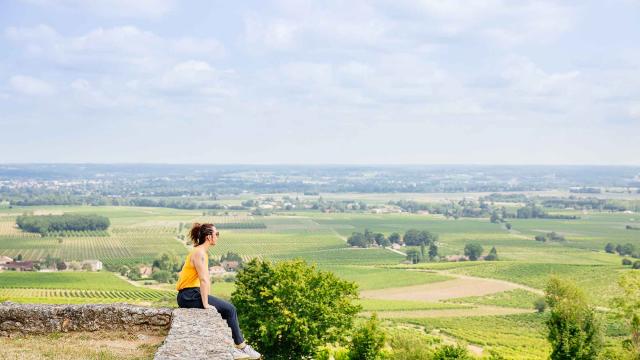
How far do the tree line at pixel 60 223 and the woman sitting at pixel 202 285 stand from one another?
140791mm

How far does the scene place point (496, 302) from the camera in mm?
77938

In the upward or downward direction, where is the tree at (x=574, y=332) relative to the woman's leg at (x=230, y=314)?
downward

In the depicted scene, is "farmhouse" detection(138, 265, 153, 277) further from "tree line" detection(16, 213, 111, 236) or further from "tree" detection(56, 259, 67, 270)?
"tree line" detection(16, 213, 111, 236)

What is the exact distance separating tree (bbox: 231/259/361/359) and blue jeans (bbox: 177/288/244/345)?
53.6ft

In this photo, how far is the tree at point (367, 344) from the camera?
33.2 metres

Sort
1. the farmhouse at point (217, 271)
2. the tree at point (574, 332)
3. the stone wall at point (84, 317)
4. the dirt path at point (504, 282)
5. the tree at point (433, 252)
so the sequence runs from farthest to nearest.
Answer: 1. the tree at point (433, 252)
2. the farmhouse at point (217, 271)
3. the dirt path at point (504, 282)
4. the tree at point (574, 332)
5. the stone wall at point (84, 317)

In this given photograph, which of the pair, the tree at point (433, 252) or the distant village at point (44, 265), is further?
the tree at point (433, 252)

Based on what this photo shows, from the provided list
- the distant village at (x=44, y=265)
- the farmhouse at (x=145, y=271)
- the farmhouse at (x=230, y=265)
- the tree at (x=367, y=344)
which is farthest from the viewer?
the farmhouse at (x=230, y=265)

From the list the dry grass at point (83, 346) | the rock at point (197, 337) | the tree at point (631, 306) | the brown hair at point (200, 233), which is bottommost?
the tree at point (631, 306)

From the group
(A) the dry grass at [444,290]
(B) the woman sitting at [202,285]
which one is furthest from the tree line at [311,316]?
(A) the dry grass at [444,290]

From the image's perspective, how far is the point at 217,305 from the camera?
12883 mm

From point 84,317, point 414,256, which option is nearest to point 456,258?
point 414,256

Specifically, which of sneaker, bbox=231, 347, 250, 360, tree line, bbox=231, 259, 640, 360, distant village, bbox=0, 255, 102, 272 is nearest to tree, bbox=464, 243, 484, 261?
distant village, bbox=0, 255, 102, 272

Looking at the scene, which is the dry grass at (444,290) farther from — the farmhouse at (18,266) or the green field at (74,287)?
the farmhouse at (18,266)
